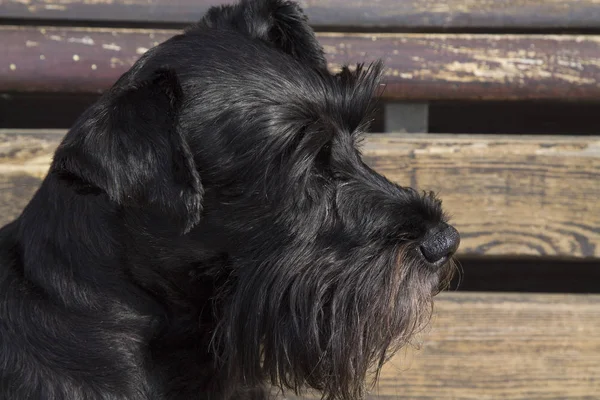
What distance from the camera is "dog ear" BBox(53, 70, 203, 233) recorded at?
69.5 inches

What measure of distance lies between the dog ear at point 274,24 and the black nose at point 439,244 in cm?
60

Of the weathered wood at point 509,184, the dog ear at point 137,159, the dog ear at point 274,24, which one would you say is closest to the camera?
the dog ear at point 137,159

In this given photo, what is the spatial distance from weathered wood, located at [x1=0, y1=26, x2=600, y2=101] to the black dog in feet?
2.53

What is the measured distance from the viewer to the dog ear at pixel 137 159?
1.77 m

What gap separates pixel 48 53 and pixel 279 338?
1449mm

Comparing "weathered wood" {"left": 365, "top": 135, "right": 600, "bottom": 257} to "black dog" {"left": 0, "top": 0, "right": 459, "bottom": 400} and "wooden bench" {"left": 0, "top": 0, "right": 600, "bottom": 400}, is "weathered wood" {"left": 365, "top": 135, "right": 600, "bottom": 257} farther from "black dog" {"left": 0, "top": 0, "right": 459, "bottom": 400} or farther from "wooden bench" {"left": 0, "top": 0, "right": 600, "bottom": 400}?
"black dog" {"left": 0, "top": 0, "right": 459, "bottom": 400}

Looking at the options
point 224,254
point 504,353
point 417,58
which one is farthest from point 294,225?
point 504,353

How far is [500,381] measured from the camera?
Answer: 2928 mm

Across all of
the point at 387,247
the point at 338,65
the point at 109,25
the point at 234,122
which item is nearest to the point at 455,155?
the point at 338,65

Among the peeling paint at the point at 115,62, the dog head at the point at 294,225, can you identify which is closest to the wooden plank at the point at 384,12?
the peeling paint at the point at 115,62

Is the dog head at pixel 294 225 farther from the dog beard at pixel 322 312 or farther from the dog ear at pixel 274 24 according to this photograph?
the dog ear at pixel 274 24

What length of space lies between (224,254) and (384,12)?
49.7 inches

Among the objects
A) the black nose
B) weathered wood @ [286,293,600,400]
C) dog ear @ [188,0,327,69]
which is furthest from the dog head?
weathered wood @ [286,293,600,400]

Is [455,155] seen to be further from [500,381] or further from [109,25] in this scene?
[109,25]
